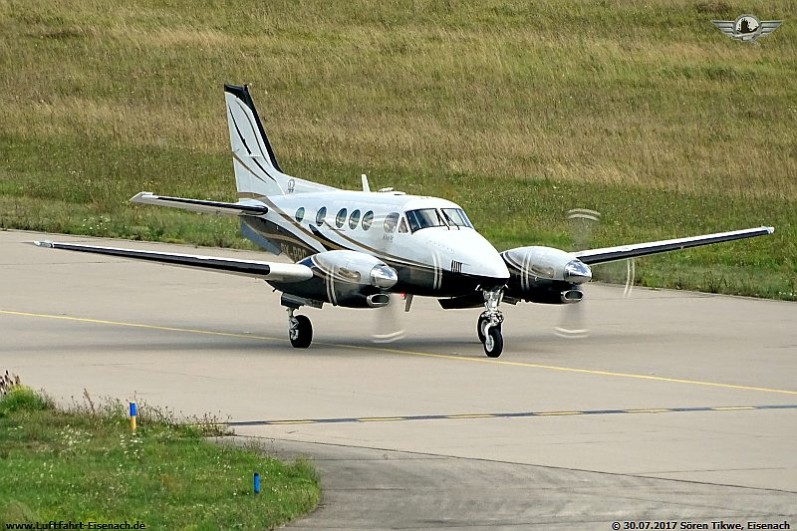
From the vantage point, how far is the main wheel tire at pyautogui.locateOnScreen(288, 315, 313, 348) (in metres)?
27.7

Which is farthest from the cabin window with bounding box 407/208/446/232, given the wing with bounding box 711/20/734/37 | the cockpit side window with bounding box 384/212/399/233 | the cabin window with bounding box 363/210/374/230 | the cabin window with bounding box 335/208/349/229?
the wing with bounding box 711/20/734/37

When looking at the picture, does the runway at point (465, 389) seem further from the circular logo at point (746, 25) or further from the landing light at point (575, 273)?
the circular logo at point (746, 25)

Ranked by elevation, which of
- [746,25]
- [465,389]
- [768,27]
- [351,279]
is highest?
[746,25]

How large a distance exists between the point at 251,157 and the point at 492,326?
871cm

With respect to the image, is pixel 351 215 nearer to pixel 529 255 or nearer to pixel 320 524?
pixel 529 255

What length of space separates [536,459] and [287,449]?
3007mm

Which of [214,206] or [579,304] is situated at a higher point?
[214,206]

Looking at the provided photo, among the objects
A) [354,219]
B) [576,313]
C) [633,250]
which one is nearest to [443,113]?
[633,250]

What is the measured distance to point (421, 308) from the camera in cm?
3378

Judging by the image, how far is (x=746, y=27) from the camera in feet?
281

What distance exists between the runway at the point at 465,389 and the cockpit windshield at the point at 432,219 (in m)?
2.26

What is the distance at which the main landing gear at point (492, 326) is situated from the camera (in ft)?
86.5

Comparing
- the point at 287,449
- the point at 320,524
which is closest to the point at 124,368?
the point at 287,449

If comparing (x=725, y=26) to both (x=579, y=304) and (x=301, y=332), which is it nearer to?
(x=579, y=304)
